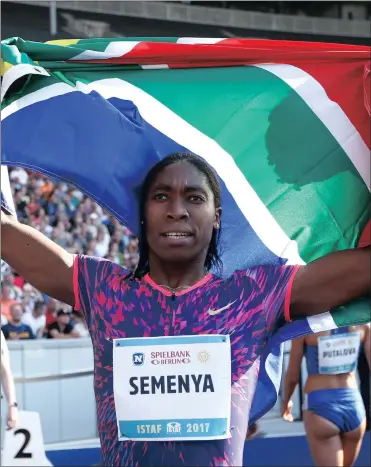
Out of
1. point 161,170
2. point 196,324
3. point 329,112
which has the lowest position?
point 196,324

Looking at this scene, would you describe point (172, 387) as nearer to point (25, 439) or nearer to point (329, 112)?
point (329, 112)

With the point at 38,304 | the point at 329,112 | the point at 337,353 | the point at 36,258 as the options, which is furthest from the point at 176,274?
the point at 38,304

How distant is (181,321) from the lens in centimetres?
394

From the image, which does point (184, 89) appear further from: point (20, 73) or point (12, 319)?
point (12, 319)

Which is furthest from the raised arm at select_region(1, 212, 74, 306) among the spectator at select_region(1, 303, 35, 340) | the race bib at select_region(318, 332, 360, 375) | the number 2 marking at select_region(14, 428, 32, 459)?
the spectator at select_region(1, 303, 35, 340)

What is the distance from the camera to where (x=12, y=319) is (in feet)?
37.1

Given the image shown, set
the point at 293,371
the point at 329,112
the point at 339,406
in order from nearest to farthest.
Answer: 1. the point at 329,112
2. the point at 339,406
3. the point at 293,371

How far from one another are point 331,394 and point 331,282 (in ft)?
15.4

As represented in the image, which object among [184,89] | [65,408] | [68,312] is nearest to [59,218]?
[68,312]

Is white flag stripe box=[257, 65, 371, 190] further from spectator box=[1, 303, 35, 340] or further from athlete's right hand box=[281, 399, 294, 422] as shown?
spectator box=[1, 303, 35, 340]

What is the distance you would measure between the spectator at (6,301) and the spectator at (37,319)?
23 cm

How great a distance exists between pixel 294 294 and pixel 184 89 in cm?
103

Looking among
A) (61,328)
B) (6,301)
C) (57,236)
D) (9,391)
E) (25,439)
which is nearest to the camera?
(9,391)

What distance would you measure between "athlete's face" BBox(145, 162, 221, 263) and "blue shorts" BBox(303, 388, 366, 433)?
180 inches
